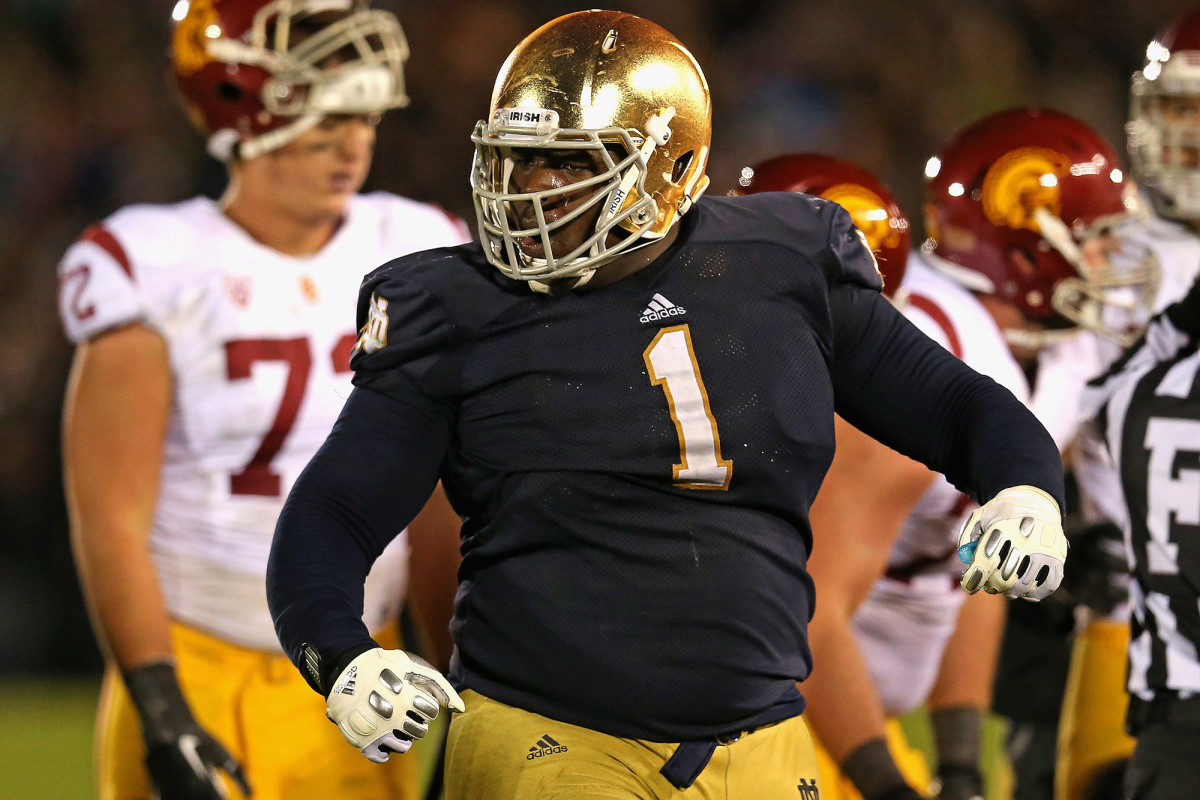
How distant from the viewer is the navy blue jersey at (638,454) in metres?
2.03

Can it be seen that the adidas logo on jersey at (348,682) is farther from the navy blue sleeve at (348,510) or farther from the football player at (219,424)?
→ the football player at (219,424)

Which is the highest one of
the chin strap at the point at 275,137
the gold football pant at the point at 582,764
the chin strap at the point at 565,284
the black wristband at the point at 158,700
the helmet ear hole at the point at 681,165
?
the helmet ear hole at the point at 681,165

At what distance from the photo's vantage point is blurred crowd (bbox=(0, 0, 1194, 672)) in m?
7.09

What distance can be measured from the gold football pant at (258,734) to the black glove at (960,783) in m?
1.09

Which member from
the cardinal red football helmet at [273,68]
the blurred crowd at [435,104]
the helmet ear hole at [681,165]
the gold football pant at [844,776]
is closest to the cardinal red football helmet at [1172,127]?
the gold football pant at [844,776]

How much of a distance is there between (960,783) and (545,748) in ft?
5.28

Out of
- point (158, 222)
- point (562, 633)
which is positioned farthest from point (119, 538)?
point (562, 633)

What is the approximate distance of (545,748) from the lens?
2006mm

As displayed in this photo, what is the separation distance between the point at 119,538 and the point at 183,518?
14 cm

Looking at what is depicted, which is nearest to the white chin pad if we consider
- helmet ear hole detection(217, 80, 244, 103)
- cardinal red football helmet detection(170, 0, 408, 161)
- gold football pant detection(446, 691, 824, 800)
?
cardinal red football helmet detection(170, 0, 408, 161)

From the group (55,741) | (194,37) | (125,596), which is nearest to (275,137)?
(194,37)

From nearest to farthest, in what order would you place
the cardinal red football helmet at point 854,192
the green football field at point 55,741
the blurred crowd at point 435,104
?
the cardinal red football helmet at point 854,192 → the green football field at point 55,741 → the blurred crowd at point 435,104

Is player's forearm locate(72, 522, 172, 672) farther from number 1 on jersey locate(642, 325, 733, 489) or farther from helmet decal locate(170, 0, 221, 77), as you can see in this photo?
number 1 on jersey locate(642, 325, 733, 489)

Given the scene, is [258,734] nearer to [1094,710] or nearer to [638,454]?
[638,454]
